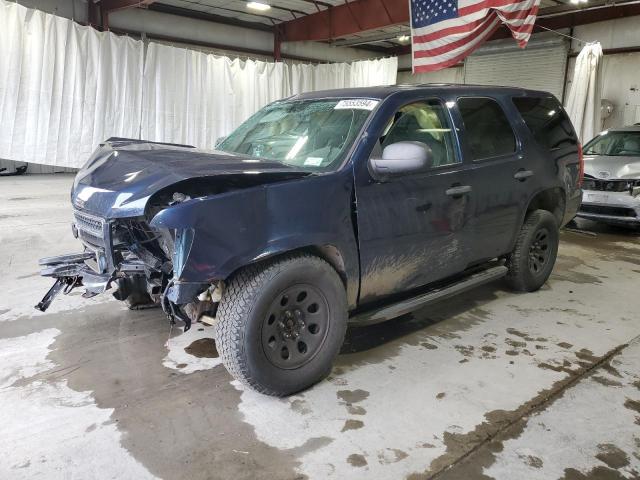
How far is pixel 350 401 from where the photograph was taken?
2.72 metres

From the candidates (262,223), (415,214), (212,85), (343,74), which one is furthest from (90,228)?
(343,74)

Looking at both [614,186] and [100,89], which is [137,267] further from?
[100,89]

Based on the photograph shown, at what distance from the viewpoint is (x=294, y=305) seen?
2.68 m

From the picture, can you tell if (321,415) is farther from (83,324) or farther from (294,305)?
(83,324)

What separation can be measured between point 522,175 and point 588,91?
7635 millimetres

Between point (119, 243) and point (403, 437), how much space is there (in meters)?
1.70

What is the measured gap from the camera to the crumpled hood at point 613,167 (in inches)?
284

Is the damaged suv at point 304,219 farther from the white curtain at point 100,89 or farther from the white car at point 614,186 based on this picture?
the white curtain at point 100,89

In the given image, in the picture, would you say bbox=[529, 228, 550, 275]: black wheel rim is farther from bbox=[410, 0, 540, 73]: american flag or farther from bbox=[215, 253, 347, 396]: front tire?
bbox=[410, 0, 540, 73]: american flag

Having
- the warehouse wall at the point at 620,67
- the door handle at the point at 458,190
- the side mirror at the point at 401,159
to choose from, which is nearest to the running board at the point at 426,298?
the door handle at the point at 458,190

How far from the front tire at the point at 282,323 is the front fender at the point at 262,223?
0.42 feet

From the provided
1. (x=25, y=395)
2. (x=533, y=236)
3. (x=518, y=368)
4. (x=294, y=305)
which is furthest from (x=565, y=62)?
(x=25, y=395)

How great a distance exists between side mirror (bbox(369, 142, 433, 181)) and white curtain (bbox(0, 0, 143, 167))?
929 centimetres

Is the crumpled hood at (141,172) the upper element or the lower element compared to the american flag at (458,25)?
lower
